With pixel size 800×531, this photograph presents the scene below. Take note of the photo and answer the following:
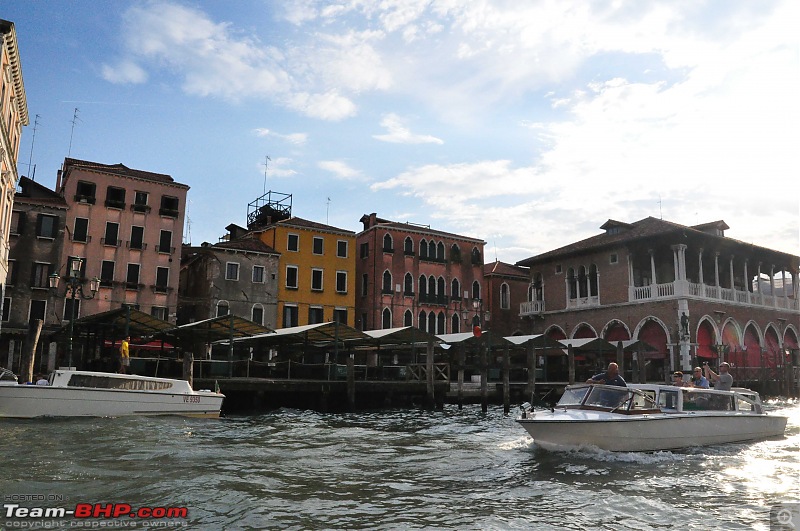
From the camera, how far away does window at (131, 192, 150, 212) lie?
34.6 metres

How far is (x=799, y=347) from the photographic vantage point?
1582 inches

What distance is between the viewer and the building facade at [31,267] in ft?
99.7

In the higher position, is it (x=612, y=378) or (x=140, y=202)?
(x=140, y=202)

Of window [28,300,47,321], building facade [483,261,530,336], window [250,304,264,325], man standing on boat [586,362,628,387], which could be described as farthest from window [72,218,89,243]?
man standing on boat [586,362,628,387]

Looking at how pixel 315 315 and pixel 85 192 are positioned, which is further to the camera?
pixel 315 315

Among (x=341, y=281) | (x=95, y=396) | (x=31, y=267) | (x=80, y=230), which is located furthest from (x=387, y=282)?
(x=95, y=396)

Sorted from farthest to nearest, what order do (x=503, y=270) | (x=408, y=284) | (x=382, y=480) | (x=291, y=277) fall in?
(x=503, y=270), (x=408, y=284), (x=291, y=277), (x=382, y=480)

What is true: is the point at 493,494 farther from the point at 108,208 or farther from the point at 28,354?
the point at 108,208

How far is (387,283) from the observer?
4119cm

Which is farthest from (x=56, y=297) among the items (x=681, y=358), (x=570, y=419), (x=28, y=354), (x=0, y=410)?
(x=681, y=358)

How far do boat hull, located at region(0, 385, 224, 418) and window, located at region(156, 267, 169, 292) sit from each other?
16.6 metres

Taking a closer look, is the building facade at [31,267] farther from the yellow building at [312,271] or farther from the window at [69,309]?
the yellow building at [312,271]

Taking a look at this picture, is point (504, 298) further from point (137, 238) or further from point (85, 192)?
point (85, 192)

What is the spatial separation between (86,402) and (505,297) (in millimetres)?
33164
